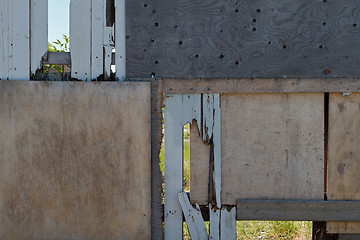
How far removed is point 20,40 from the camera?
101 inches

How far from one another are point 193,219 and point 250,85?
3.87ft

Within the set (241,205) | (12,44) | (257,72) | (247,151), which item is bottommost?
(241,205)

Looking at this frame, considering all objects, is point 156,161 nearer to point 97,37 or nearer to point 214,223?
point 214,223

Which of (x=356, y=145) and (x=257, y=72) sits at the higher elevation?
(x=257, y=72)

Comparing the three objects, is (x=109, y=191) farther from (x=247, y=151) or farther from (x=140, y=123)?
(x=247, y=151)

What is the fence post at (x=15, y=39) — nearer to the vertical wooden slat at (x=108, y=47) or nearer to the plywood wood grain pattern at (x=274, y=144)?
the vertical wooden slat at (x=108, y=47)

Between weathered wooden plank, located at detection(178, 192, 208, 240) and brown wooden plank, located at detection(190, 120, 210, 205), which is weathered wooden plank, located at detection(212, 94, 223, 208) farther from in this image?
weathered wooden plank, located at detection(178, 192, 208, 240)

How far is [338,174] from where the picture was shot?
265cm

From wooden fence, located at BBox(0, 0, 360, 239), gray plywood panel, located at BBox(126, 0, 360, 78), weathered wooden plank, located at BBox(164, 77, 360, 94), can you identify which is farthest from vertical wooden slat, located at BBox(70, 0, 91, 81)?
weathered wooden plank, located at BBox(164, 77, 360, 94)

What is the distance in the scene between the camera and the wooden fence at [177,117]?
8.34 ft

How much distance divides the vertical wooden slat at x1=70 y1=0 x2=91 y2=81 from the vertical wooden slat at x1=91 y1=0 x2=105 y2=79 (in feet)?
0.10

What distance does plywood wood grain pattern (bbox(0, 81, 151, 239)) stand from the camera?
99.5 inches

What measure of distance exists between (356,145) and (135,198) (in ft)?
6.05

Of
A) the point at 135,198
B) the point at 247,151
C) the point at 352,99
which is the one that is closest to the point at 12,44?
the point at 135,198
